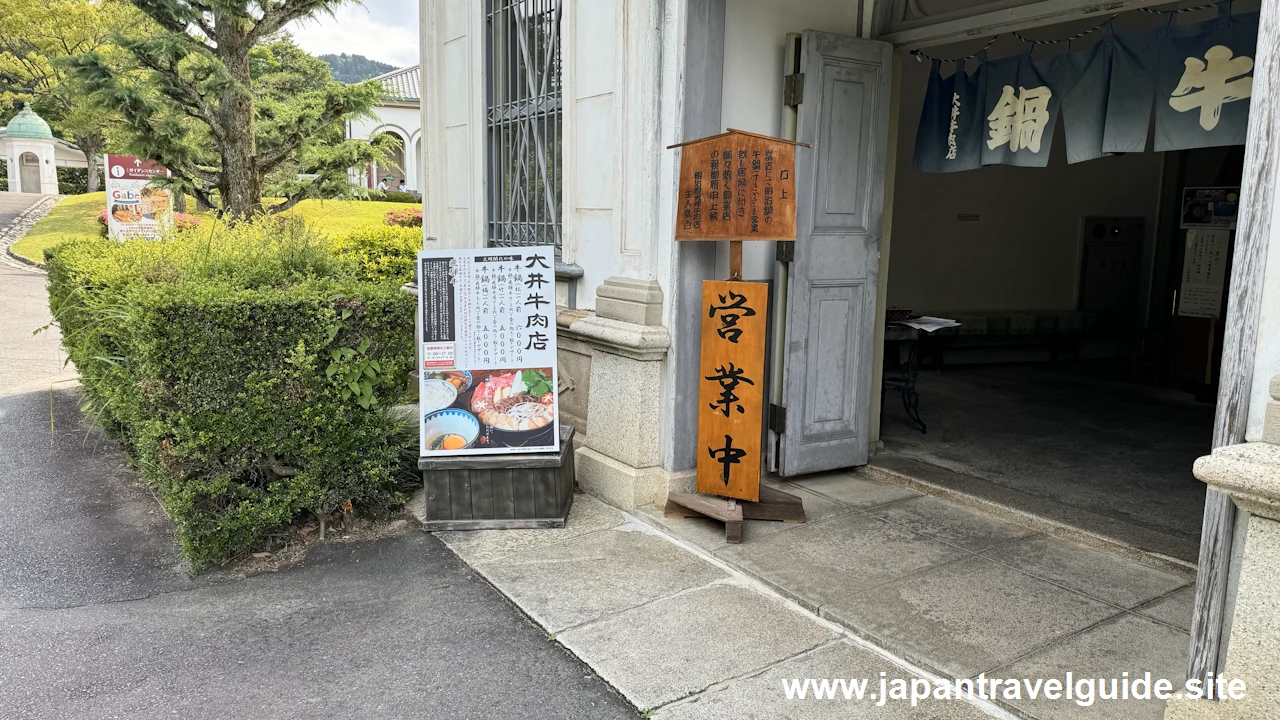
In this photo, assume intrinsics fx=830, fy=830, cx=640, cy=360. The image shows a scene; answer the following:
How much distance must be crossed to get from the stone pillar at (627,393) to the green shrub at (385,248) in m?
7.14

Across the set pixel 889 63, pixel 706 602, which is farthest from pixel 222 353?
pixel 889 63

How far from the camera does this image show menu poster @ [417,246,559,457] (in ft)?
17.2

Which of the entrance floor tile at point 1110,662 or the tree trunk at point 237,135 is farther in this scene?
the tree trunk at point 237,135

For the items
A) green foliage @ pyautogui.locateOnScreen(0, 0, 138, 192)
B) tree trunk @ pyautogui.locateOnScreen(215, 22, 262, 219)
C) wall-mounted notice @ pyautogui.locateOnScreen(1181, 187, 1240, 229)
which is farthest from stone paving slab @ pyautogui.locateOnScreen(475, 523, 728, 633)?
green foliage @ pyautogui.locateOnScreen(0, 0, 138, 192)

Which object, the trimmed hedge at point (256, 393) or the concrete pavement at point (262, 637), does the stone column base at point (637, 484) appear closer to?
the concrete pavement at point (262, 637)

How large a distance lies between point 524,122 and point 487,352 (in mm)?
2559

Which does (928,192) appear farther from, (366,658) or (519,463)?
(366,658)

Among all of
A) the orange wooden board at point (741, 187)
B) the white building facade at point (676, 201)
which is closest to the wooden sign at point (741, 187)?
the orange wooden board at point (741, 187)

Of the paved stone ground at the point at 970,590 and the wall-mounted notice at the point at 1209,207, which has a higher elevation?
the wall-mounted notice at the point at 1209,207

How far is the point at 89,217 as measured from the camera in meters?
28.9

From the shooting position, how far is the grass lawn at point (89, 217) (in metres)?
25.2

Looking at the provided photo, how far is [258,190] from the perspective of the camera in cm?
1241

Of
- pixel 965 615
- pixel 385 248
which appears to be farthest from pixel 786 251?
pixel 385 248

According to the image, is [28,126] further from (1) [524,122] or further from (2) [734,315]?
(2) [734,315]
